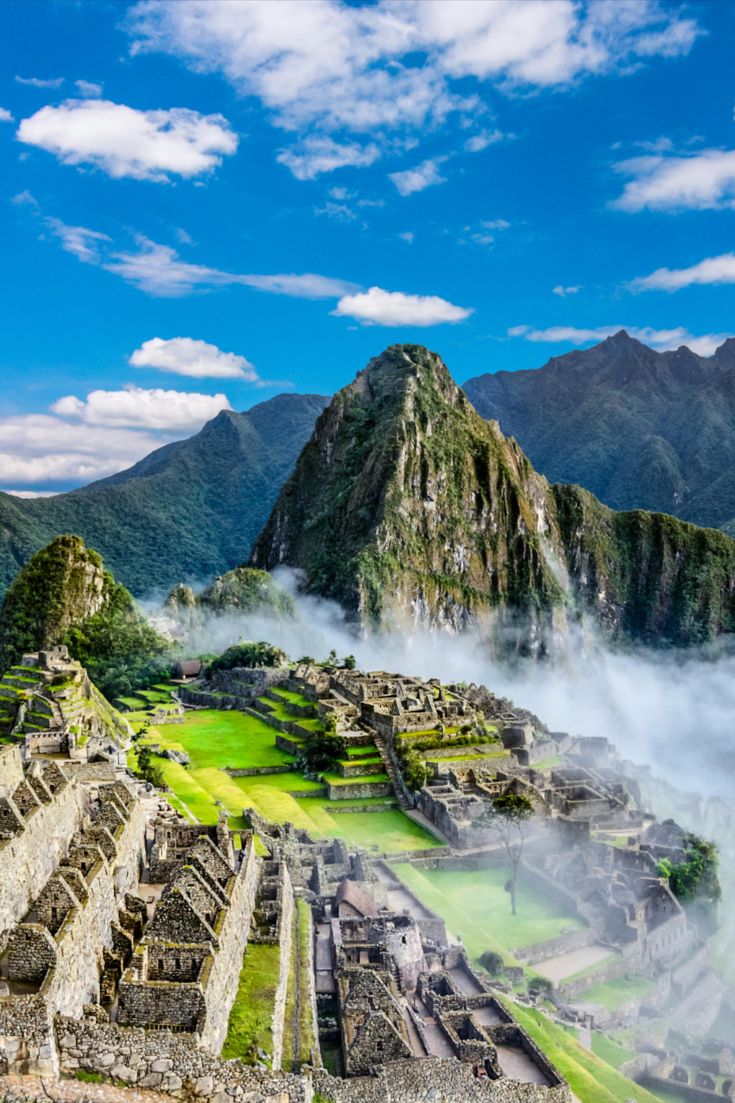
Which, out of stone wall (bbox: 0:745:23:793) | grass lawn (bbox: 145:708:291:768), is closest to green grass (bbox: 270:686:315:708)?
grass lawn (bbox: 145:708:291:768)

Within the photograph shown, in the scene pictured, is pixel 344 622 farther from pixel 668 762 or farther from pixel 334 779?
pixel 334 779

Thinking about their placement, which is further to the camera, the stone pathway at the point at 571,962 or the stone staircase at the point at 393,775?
the stone staircase at the point at 393,775

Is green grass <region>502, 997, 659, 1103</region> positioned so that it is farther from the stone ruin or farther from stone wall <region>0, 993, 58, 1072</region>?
the stone ruin

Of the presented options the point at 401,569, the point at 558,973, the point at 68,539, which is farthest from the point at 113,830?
the point at 401,569

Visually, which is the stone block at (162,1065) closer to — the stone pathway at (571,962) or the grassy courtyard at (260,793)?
the stone pathway at (571,962)

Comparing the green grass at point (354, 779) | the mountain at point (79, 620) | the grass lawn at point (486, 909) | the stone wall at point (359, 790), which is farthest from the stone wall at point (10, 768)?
the mountain at point (79, 620)
